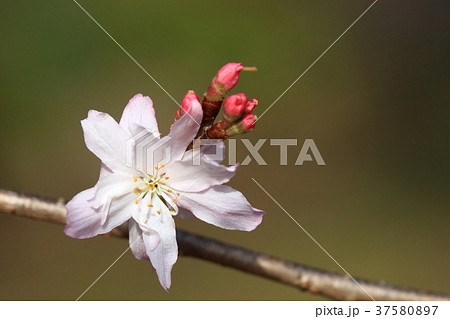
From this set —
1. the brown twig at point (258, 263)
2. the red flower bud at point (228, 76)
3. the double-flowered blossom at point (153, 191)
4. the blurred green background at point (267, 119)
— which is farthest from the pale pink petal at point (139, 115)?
the blurred green background at point (267, 119)

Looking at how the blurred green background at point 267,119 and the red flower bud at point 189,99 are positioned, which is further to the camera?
the blurred green background at point 267,119

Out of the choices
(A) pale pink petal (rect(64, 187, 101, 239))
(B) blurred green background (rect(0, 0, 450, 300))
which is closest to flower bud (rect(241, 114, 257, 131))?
(A) pale pink petal (rect(64, 187, 101, 239))

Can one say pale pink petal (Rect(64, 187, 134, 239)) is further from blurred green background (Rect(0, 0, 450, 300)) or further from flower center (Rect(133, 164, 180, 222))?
blurred green background (Rect(0, 0, 450, 300))

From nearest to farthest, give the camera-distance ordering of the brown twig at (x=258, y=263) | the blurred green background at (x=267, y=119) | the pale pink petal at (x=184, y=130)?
the pale pink petal at (x=184, y=130) → the brown twig at (x=258, y=263) → the blurred green background at (x=267, y=119)

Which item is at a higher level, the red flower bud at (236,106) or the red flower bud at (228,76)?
the red flower bud at (228,76)

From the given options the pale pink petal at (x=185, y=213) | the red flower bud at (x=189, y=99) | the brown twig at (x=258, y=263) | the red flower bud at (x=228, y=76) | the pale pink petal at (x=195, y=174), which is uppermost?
the red flower bud at (x=228, y=76)

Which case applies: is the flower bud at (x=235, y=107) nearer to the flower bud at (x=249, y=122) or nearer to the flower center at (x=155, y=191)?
the flower bud at (x=249, y=122)

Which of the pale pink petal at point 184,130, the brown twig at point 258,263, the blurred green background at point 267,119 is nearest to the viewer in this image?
the pale pink petal at point 184,130

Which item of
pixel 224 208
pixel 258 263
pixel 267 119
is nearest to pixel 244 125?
pixel 224 208
